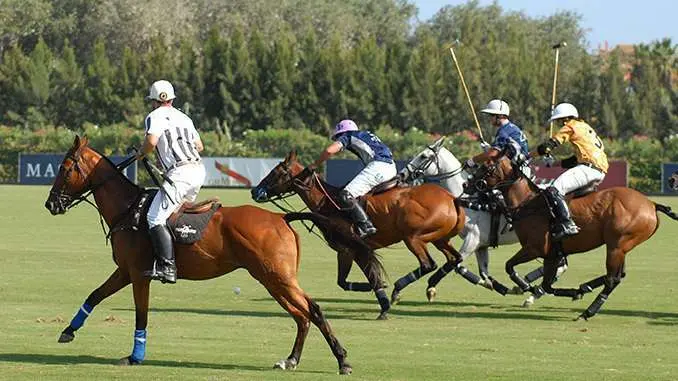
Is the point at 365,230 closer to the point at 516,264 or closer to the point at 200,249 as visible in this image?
the point at 516,264

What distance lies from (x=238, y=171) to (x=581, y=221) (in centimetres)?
4351

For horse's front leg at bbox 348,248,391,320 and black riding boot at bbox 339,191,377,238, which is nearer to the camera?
horse's front leg at bbox 348,248,391,320

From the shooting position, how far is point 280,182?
1822cm

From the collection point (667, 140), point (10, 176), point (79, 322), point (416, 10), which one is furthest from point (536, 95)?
point (79, 322)

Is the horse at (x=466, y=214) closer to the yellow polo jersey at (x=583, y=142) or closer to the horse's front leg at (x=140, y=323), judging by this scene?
the yellow polo jersey at (x=583, y=142)

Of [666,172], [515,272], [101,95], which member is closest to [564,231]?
[515,272]

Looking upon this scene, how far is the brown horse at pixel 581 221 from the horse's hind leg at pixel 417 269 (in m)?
0.97

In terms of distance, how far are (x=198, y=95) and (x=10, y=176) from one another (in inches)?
521

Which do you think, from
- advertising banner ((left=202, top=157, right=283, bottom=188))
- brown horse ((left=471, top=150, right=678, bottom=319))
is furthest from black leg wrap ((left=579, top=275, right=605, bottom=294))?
advertising banner ((left=202, top=157, right=283, bottom=188))

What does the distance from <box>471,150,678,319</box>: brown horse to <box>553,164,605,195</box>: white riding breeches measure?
6.0 inches

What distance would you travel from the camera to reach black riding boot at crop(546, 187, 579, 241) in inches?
687

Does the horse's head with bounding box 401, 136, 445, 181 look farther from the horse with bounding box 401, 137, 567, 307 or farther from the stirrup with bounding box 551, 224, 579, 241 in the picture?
the stirrup with bounding box 551, 224, 579, 241

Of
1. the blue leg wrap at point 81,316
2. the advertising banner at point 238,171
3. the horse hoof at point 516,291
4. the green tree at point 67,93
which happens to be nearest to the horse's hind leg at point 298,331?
the blue leg wrap at point 81,316

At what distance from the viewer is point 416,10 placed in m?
123
